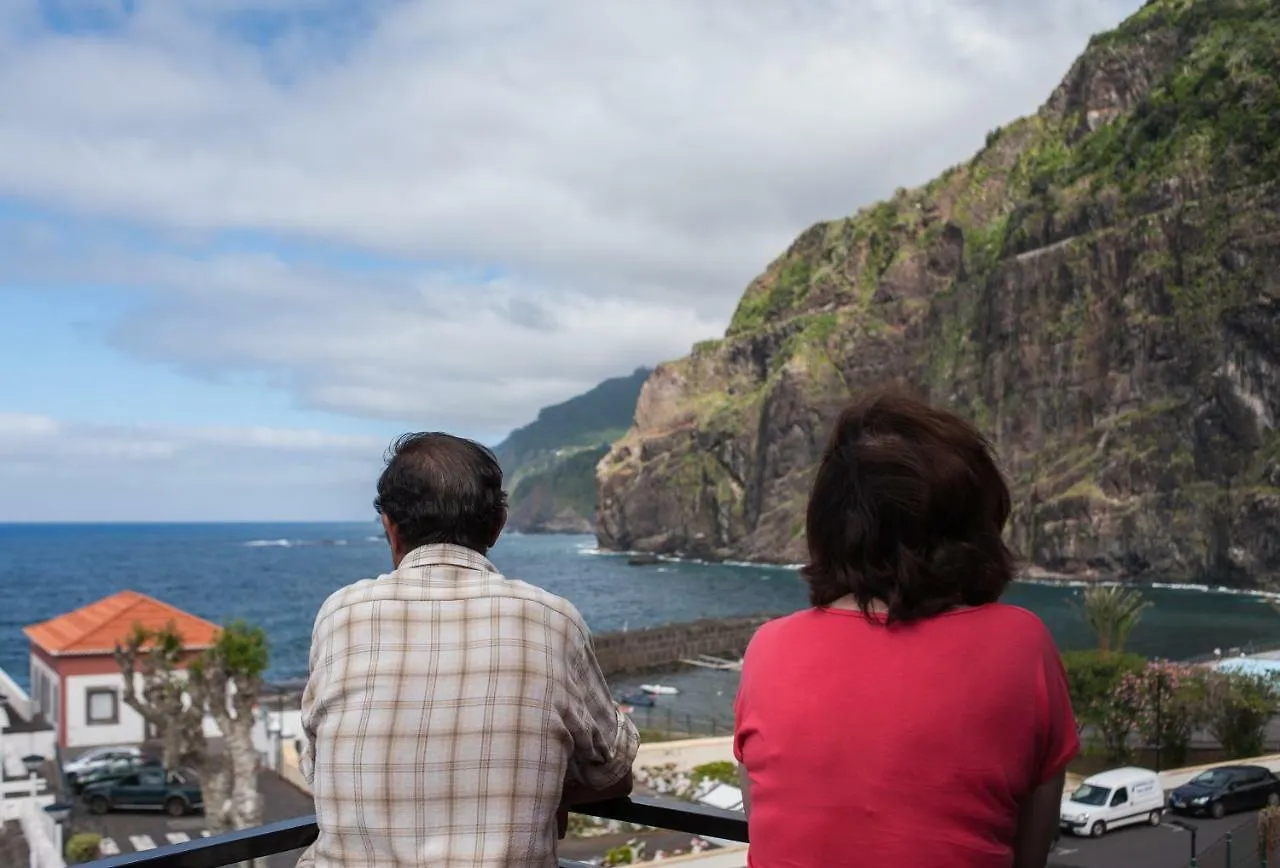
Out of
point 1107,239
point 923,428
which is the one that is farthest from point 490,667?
point 1107,239

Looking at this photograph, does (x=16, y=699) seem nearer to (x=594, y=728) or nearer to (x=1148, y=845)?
(x=1148, y=845)

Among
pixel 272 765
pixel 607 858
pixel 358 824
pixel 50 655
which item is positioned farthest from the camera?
pixel 50 655

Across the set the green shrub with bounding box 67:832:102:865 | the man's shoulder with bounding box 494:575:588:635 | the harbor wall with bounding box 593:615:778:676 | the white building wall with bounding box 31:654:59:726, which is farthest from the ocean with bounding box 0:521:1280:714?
the man's shoulder with bounding box 494:575:588:635

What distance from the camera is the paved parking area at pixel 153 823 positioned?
25.3 metres

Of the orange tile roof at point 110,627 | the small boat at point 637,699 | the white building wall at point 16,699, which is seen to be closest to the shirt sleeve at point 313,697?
the orange tile roof at point 110,627

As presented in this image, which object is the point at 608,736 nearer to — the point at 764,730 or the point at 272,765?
the point at 764,730

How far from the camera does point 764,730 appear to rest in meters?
2.06

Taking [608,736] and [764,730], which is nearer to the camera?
[764,730]

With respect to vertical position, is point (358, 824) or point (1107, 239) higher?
point (1107, 239)

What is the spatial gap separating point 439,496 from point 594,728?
594 mm

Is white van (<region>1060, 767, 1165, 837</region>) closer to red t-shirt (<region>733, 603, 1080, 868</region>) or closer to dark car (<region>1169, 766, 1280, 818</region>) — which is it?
dark car (<region>1169, 766, 1280, 818</region>)

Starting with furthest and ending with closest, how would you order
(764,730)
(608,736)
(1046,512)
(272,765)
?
(1046,512)
(272,765)
(608,736)
(764,730)

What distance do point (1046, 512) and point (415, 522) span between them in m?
115

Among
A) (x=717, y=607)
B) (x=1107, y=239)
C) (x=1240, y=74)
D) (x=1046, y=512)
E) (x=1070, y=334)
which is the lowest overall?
(x=717, y=607)
